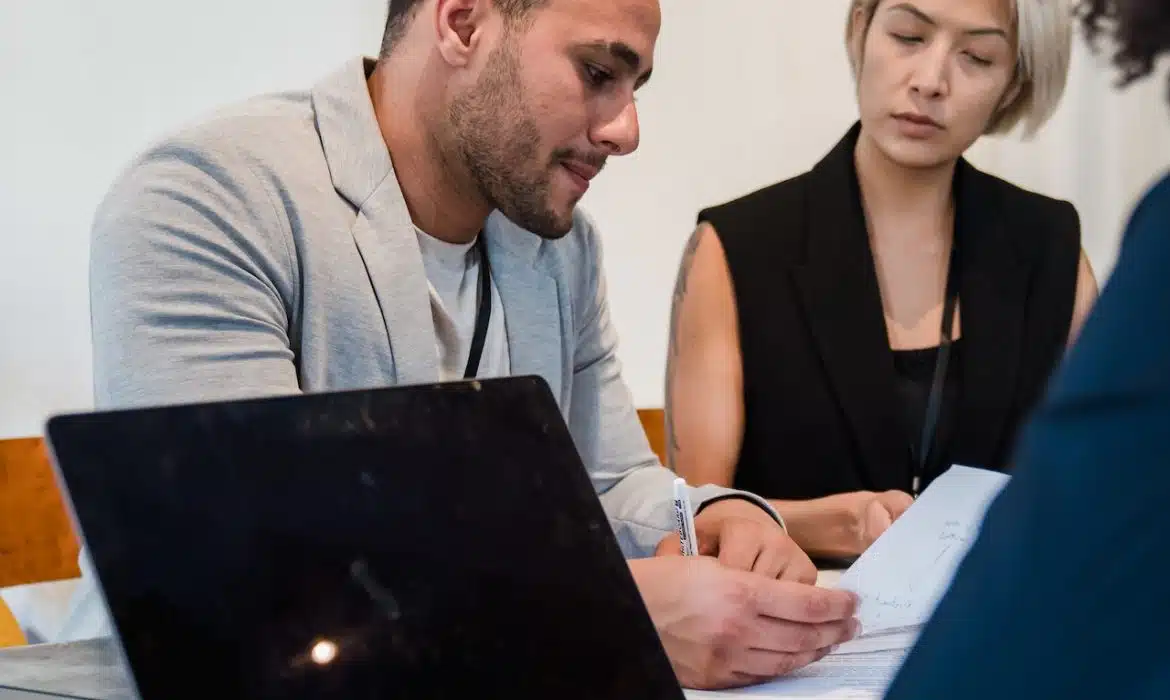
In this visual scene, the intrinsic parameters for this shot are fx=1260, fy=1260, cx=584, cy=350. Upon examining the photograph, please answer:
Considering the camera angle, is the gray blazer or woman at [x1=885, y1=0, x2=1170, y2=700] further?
the gray blazer

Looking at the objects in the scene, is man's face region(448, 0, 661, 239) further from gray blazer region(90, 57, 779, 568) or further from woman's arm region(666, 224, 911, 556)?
woman's arm region(666, 224, 911, 556)

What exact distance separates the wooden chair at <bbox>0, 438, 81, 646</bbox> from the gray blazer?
1.25 ft

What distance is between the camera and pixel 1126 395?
29 cm

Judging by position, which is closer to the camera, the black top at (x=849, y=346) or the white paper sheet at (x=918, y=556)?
the white paper sheet at (x=918, y=556)

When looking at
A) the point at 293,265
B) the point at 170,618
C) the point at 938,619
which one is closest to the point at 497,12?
the point at 293,265

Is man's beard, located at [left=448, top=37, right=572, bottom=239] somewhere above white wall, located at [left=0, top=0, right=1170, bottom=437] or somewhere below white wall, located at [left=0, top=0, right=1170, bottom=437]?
below

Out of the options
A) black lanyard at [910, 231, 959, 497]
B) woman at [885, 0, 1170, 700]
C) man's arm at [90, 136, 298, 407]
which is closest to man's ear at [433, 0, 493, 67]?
man's arm at [90, 136, 298, 407]

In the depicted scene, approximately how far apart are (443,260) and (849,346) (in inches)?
21.9

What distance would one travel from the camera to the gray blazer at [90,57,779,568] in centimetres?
84

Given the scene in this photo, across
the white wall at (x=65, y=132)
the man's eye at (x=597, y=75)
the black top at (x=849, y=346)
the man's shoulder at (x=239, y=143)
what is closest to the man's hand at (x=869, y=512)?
the black top at (x=849, y=346)

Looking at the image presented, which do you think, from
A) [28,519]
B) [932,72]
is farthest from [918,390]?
[28,519]

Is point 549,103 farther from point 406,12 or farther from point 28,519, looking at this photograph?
point 28,519

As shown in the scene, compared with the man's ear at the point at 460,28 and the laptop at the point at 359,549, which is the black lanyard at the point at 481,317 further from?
the laptop at the point at 359,549

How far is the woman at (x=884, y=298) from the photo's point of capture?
1445mm
